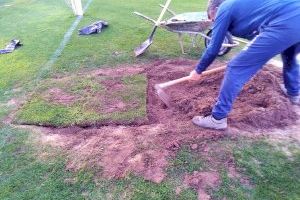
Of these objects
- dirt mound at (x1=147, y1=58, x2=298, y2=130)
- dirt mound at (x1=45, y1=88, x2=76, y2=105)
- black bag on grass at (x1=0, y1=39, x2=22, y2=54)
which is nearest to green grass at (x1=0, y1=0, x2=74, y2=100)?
black bag on grass at (x1=0, y1=39, x2=22, y2=54)

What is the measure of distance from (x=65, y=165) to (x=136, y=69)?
220 centimetres

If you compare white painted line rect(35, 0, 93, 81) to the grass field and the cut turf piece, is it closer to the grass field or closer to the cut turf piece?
the grass field

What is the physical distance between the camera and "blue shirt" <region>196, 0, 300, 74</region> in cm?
304

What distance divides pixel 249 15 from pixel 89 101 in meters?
Answer: 2.20

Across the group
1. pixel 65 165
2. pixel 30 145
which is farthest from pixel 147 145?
pixel 30 145

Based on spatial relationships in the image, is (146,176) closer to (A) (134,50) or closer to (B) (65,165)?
(B) (65,165)

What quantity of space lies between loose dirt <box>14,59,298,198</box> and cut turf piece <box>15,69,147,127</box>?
0.12 m

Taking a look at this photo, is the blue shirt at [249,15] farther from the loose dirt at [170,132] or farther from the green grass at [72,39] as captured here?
the green grass at [72,39]

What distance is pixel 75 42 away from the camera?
6223mm

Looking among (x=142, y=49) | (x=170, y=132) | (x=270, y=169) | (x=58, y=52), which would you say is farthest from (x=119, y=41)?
(x=270, y=169)

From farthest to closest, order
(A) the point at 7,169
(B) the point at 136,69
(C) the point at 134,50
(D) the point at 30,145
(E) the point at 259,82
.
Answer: (C) the point at 134,50 < (B) the point at 136,69 < (E) the point at 259,82 < (D) the point at 30,145 < (A) the point at 7,169

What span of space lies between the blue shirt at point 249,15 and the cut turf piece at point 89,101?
1346 mm

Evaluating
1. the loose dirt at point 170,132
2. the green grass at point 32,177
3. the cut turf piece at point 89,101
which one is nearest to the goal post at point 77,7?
the cut turf piece at point 89,101

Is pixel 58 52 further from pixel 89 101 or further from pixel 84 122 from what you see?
pixel 84 122
